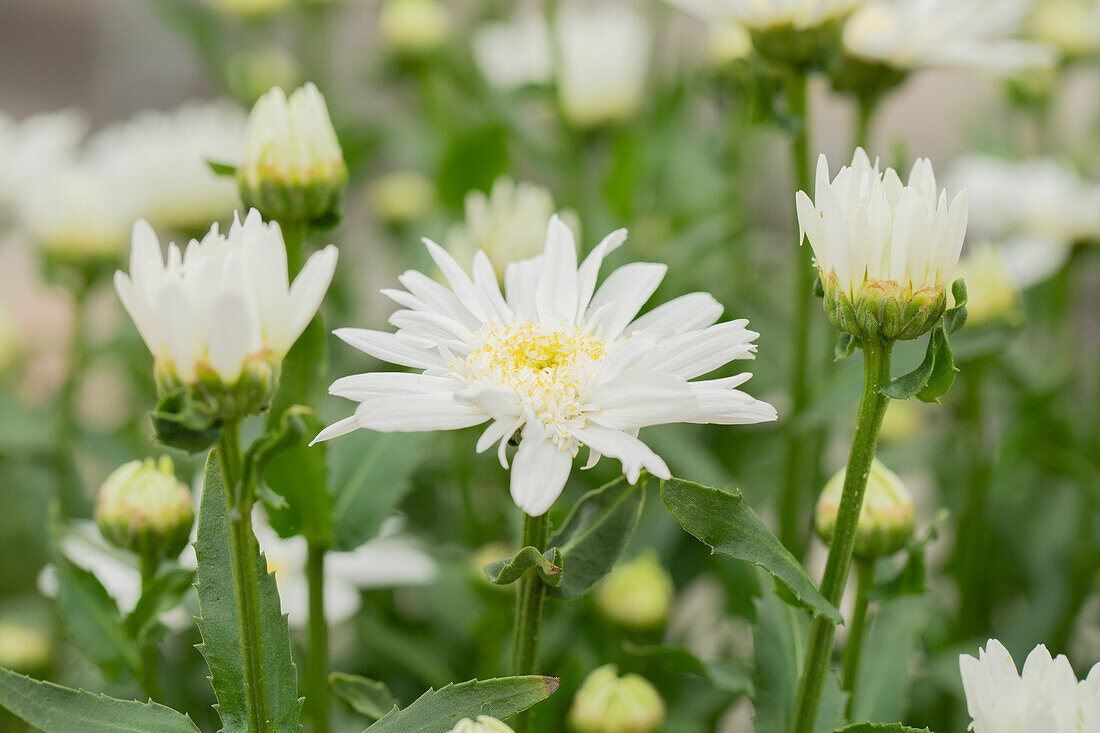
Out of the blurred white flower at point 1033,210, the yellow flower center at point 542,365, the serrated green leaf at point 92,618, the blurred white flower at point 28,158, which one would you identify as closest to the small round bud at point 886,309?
the yellow flower center at point 542,365

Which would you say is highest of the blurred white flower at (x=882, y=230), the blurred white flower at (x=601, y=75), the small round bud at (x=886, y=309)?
the blurred white flower at (x=601, y=75)

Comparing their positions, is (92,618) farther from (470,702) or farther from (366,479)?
(470,702)

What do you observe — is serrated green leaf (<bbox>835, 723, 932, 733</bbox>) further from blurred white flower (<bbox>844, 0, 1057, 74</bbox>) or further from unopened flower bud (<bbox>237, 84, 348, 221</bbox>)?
blurred white flower (<bbox>844, 0, 1057, 74</bbox>)

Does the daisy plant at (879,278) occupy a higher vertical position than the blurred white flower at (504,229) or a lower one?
lower

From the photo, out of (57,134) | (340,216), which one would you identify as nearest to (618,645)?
(340,216)

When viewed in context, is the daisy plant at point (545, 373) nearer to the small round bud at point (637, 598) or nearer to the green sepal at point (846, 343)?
the green sepal at point (846, 343)

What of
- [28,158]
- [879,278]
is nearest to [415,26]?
[28,158]

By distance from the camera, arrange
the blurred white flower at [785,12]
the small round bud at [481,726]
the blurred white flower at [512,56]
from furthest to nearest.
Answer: the blurred white flower at [512,56] → the blurred white flower at [785,12] → the small round bud at [481,726]
